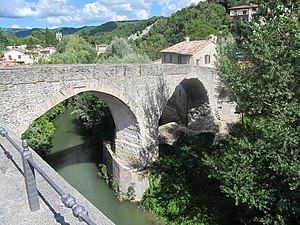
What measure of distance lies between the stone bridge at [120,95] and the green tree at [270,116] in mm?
4317

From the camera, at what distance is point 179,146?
15.5 metres

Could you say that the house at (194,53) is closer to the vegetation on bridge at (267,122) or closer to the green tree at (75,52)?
the green tree at (75,52)

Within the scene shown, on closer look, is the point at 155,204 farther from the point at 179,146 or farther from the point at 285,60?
the point at 285,60

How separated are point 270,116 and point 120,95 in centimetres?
578

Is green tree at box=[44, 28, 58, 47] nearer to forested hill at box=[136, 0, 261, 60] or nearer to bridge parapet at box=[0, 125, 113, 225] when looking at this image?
forested hill at box=[136, 0, 261, 60]

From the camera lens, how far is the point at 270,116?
22.2 feet

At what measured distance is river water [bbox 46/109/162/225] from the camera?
37.2 feet

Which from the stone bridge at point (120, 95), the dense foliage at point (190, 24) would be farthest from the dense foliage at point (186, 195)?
the dense foliage at point (190, 24)

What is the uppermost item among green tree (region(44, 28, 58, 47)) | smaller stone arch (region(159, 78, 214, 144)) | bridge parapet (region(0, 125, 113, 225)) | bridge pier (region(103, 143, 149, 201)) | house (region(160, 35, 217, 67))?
green tree (region(44, 28, 58, 47))

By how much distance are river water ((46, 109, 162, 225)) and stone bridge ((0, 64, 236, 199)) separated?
0.88 m

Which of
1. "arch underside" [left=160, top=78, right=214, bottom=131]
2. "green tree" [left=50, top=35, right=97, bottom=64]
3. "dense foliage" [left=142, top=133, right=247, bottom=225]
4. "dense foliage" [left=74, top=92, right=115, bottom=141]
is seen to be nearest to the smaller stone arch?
"arch underside" [left=160, top=78, right=214, bottom=131]

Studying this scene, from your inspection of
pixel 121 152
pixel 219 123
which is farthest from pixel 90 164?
pixel 219 123

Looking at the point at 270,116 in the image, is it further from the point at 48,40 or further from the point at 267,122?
the point at 48,40

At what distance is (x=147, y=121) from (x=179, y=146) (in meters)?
3.64
